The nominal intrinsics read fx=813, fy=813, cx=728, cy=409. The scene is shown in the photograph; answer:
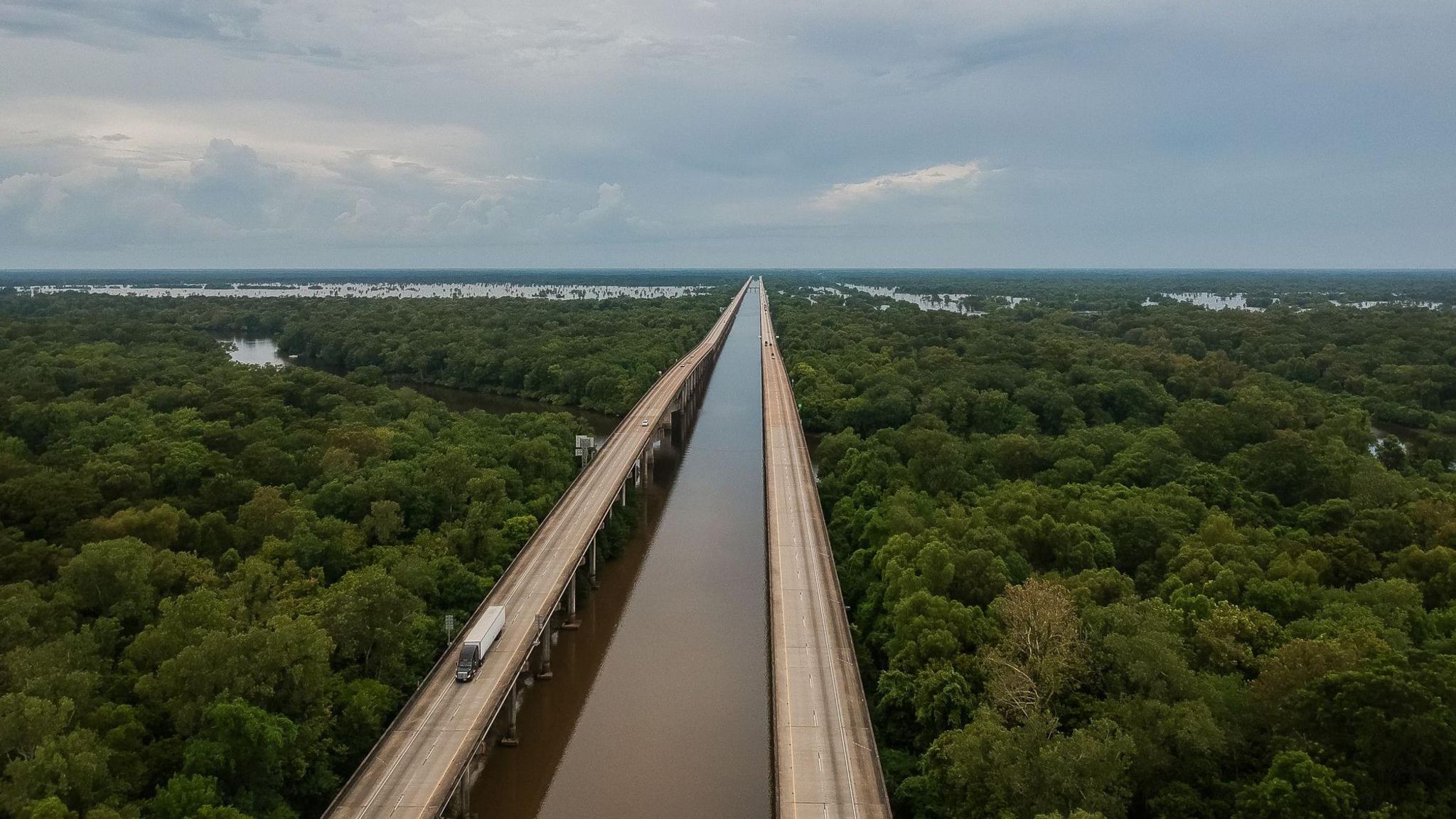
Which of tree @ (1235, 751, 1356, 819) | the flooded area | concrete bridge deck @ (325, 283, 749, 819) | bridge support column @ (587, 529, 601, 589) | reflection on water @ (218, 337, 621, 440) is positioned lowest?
the flooded area

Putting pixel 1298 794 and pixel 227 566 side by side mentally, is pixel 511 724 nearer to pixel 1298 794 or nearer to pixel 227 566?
pixel 227 566

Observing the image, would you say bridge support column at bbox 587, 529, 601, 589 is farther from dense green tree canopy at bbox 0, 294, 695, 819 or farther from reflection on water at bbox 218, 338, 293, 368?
reflection on water at bbox 218, 338, 293, 368

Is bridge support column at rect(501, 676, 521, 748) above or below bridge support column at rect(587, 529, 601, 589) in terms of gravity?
below

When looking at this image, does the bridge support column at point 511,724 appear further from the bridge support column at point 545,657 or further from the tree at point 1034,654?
the tree at point 1034,654

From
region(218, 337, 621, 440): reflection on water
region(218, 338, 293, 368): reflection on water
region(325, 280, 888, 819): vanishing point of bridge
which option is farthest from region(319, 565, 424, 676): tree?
region(218, 338, 293, 368): reflection on water

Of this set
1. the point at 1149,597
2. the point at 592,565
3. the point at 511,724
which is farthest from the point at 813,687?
the point at 592,565

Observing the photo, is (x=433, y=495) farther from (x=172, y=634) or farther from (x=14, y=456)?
(x=14, y=456)

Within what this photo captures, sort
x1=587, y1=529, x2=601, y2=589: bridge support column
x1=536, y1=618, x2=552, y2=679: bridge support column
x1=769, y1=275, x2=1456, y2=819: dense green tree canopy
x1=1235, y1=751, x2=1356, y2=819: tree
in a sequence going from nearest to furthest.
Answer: x1=1235, y1=751, x2=1356, y2=819: tree, x1=769, y1=275, x2=1456, y2=819: dense green tree canopy, x1=536, y1=618, x2=552, y2=679: bridge support column, x1=587, y1=529, x2=601, y2=589: bridge support column
